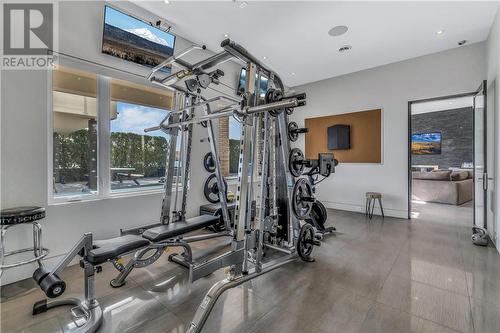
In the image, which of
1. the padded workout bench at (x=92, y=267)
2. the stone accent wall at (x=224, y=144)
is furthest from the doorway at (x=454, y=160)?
the padded workout bench at (x=92, y=267)

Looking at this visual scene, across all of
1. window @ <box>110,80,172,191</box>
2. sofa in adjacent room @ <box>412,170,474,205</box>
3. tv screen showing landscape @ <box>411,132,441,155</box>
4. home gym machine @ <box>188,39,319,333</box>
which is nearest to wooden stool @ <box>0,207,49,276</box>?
window @ <box>110,80,172,191</box>

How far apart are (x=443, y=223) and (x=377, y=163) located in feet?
5.76

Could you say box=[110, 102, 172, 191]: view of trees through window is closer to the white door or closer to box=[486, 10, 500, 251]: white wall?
box=[486, 10, 500, 251]: white wall

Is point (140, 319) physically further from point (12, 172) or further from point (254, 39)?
point (254, 39)

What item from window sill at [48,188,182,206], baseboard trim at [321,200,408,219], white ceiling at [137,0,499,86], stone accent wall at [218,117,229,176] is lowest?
baseboard trim at [321,200,408,219]

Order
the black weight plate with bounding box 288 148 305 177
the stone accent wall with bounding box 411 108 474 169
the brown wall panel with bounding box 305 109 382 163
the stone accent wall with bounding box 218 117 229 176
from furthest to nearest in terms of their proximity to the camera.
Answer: the stone accent wall with bounding box 411 108 474 169 → the brown wall panel with bounding box 305 109 382 163 → the stone accent wall with bounding box 218 117 229 176 → the black weight plate with bounding box 288 148 305 177

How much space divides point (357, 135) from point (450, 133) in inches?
243

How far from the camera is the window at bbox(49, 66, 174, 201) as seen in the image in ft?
9.67

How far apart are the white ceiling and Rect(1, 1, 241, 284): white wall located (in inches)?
35.9

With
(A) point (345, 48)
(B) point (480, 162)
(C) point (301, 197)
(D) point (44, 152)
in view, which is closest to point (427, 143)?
(B) point (480, 162)

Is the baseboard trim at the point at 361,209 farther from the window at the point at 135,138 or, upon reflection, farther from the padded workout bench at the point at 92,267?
the padded workout bench at the point at 92,267

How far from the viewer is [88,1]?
2957mm

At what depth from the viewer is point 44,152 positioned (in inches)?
106

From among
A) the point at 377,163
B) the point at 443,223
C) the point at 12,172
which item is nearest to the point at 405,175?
the point at 377,163
